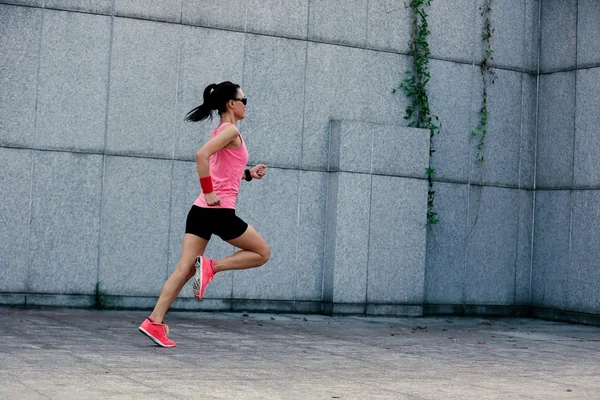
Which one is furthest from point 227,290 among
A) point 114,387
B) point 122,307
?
point 114,387

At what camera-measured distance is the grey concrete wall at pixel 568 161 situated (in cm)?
1348

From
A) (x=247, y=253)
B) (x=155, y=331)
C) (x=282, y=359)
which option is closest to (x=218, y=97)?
(x=247, y=253)

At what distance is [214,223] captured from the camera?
27.6 feet

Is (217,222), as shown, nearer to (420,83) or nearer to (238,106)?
(238,106)

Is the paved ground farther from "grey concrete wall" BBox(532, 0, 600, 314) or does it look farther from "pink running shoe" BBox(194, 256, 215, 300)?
"grey concrete wall" BBox(532, 0, 600, 314)

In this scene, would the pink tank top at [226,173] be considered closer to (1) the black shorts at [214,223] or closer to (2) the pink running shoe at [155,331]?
(1) the black shorts at [214,223]

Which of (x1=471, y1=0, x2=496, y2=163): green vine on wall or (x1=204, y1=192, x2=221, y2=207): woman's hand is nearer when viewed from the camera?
(x1=204, y1=192, x2=221, y2=207): woman's hand

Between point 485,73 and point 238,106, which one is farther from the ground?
point 485,73

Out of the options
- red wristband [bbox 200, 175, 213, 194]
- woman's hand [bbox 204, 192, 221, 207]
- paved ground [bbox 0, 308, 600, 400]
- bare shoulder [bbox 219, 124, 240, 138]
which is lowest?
paved ground [bbox 0, 308, 600, 400]

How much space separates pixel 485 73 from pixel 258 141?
11.8 feet

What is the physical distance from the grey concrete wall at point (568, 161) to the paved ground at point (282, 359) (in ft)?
5.36

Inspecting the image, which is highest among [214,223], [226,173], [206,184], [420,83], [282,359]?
[420,83]

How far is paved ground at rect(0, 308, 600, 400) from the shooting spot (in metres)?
6.45

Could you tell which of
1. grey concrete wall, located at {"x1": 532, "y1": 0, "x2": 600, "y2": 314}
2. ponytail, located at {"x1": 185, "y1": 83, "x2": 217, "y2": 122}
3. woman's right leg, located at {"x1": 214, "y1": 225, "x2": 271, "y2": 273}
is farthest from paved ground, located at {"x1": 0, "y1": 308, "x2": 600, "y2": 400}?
ponytail, located at {"x1": 185, "y1": 83, "x2": 217, "y2": 122}
